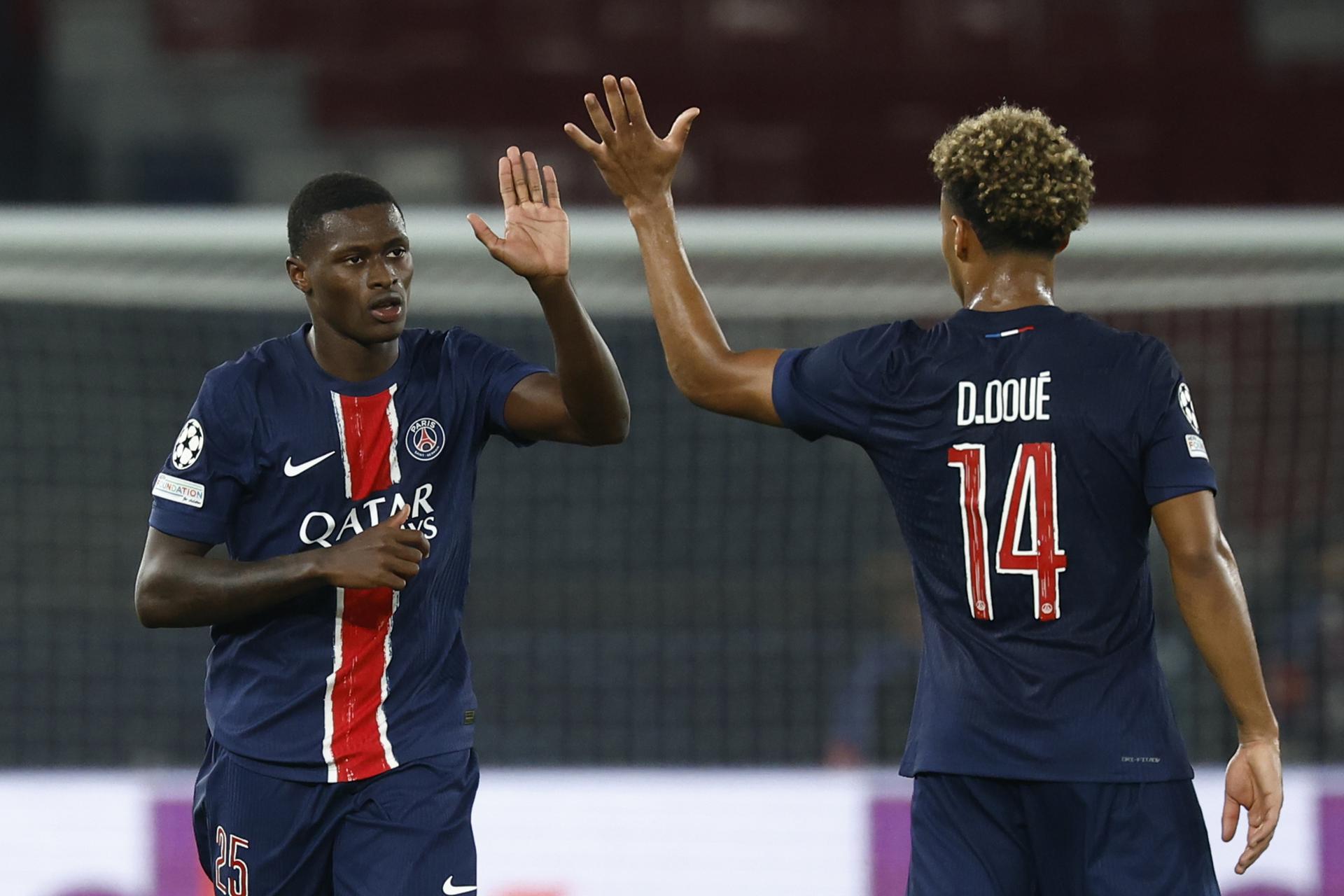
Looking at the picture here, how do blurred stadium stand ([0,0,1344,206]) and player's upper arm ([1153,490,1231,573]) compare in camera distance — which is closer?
player's upper arm ([1153,490,1231,573])

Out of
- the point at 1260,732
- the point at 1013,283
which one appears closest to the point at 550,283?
the point at 1013,283

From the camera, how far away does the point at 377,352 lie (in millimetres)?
3150

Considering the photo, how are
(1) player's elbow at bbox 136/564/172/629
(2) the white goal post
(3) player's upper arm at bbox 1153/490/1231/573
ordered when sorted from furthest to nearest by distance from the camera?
(2) the white goal post, (1) player's elbow at bbox 136/564/172/629, (3) player's upper arm at bbox 1153/490/1231/573

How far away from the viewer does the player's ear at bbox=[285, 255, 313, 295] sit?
311 centimetres

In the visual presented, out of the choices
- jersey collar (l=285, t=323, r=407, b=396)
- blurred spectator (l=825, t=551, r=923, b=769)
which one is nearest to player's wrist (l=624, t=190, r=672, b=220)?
jersey collar (l=285, t=323, r=407, b=396)

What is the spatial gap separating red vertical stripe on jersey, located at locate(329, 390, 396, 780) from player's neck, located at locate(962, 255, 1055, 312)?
113 cm

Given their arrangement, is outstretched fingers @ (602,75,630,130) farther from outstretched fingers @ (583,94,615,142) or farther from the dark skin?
the dark skin

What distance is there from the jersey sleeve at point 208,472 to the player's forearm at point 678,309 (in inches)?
31.7

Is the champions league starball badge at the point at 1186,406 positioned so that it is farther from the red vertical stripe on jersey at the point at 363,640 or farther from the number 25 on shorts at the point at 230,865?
the number 25 on shorts at the point at 230,865

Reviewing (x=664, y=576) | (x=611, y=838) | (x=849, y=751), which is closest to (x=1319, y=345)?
(x=849, y=751)

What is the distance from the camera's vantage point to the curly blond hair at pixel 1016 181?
264cm

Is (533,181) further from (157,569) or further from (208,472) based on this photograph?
(157,569)

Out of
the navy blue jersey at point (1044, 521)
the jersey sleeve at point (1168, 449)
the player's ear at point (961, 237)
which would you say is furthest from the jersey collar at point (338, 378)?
the jersey sleeve at point (1168, 449)

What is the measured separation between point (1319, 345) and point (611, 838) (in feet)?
12.4
